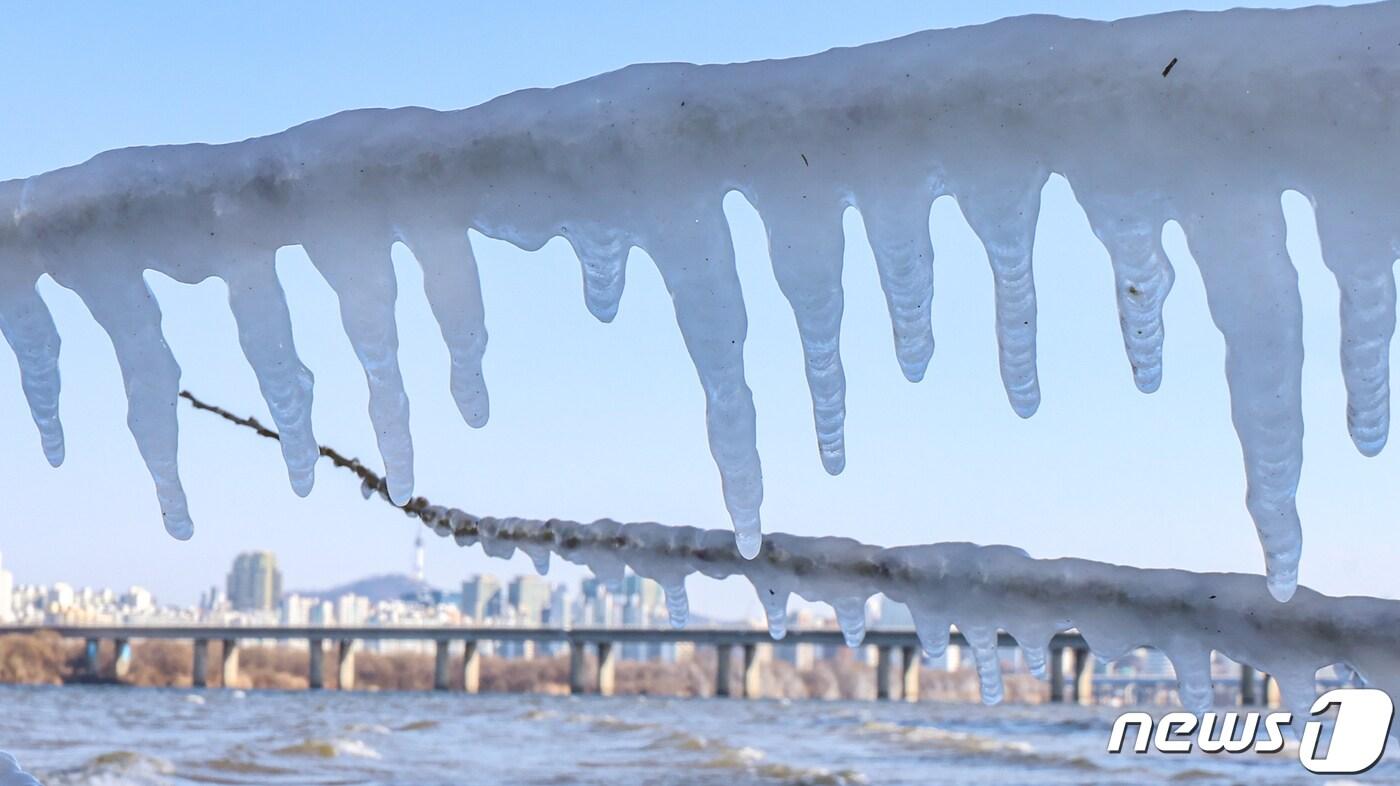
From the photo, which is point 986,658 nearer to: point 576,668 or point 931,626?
point 931,626

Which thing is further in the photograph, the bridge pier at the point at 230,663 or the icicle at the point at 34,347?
the bridge pier at the point at 230,663

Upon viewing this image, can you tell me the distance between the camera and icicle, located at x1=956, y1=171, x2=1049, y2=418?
100cm

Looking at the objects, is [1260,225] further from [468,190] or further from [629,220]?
[468,190]

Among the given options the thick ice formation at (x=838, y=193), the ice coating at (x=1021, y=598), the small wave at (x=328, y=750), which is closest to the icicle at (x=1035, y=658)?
the ice coating at (x=1021, y=598)

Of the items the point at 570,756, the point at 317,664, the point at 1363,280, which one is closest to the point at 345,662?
the point at 317,664

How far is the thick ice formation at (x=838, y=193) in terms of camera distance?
924mm

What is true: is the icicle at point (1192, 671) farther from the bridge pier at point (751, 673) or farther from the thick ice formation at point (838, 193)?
the bridge pier at point (751, 673)

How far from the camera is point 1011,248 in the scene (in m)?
1.02

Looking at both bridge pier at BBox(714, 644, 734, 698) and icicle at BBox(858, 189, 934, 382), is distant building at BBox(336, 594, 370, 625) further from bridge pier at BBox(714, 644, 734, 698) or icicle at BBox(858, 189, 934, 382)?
Result: icicle at BBox(858, 189, 934, 382)

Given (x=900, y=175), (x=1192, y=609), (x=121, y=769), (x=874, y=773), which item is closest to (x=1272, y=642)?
(x=1192, y=609)

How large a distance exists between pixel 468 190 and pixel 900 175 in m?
0.34

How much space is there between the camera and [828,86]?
3.21 feet

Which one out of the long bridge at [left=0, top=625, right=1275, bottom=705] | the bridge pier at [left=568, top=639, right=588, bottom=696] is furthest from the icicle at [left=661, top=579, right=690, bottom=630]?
the bridge pier at [left=568, top=639, right=588, bottom=696]

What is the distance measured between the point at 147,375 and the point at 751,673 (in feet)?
198
